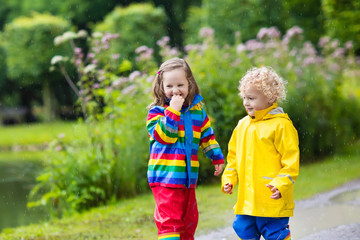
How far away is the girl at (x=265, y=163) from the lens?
316cm

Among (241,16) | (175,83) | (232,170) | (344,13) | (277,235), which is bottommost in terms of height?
(277,235)

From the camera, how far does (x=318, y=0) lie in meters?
22.5

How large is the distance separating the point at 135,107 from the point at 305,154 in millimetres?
3636

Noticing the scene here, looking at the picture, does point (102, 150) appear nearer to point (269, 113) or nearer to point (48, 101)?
point (269, 113)

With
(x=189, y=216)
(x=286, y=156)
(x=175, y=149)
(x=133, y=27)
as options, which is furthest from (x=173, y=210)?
(x=133, y=27)

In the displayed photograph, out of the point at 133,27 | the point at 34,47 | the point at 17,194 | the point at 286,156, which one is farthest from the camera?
the point at 34,47

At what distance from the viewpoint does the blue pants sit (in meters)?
3.24

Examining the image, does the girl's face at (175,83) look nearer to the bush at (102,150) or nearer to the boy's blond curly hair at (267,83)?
the boy's blond curly hair at (267,83)

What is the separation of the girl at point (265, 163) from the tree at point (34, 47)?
23.7 metres

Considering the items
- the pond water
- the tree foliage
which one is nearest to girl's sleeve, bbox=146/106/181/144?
the pond water

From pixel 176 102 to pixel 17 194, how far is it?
22.6 feet

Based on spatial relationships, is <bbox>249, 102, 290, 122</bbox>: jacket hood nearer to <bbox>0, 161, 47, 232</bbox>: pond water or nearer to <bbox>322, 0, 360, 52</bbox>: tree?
<bbox>0, 161, 47, 232</bbox>: pond water

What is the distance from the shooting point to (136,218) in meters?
5.90

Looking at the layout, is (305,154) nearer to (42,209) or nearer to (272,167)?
(42,209)
